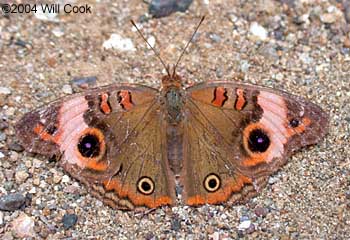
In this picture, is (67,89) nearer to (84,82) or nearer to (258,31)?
(84,82)

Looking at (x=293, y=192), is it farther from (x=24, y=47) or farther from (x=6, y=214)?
(x=24, y=47)

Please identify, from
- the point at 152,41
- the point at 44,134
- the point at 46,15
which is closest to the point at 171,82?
the point at 44,134

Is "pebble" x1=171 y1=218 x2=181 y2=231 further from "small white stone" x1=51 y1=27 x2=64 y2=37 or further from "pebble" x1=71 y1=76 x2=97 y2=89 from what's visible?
"small white stone" x1=51 y1=27 x2=64 y2=37

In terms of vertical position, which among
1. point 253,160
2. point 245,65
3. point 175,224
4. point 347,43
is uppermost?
point 347,43


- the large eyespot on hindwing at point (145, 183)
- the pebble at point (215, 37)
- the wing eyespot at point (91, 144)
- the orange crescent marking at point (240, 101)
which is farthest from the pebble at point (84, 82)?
the orange crescent marking at point (240, 101)

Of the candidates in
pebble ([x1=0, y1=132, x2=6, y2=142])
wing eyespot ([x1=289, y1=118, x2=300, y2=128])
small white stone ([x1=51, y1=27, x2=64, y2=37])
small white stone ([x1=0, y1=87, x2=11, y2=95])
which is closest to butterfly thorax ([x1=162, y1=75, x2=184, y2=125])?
wing eyespot ([x1=289, y1=118, x2=300, y2=128])

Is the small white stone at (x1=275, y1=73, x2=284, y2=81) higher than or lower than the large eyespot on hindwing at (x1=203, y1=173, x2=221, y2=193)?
higher
